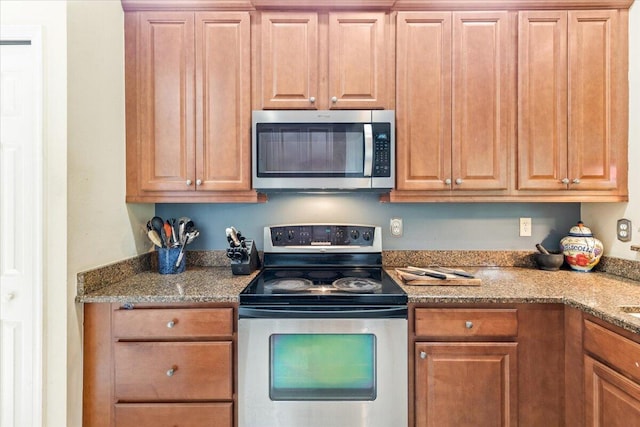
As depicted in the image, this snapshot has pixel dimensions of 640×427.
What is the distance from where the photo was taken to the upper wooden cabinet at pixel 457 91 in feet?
6.01

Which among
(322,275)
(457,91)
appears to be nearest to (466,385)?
(322,275)

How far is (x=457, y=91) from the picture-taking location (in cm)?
183

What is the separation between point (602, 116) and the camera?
5.96 feet

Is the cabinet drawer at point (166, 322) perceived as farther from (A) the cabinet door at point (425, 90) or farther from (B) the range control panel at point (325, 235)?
(A) the cabinet door at point (425, 90)

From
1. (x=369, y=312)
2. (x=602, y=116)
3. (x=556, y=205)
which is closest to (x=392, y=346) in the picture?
(x=369, y=312)

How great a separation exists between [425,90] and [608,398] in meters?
1.58

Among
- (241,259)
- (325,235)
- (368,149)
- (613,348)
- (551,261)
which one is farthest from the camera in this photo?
(325,235)

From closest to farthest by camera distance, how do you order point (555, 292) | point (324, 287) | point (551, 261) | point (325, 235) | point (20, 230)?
point (20, 230), point (555, 292), point (324, 287), point (551, 261), point (325, 235)

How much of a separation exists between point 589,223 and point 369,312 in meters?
1.62

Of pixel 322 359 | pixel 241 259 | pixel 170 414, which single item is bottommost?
pixel 170 414

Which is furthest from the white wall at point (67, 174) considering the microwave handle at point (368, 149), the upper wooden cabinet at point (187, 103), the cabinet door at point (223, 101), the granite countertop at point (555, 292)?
the granite countertop at point (555, 292)

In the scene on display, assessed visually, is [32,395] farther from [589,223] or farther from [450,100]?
[589,223]

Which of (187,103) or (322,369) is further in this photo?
(187,103)

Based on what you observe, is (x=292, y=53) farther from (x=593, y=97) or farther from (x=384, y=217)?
(x=593, y=97)
